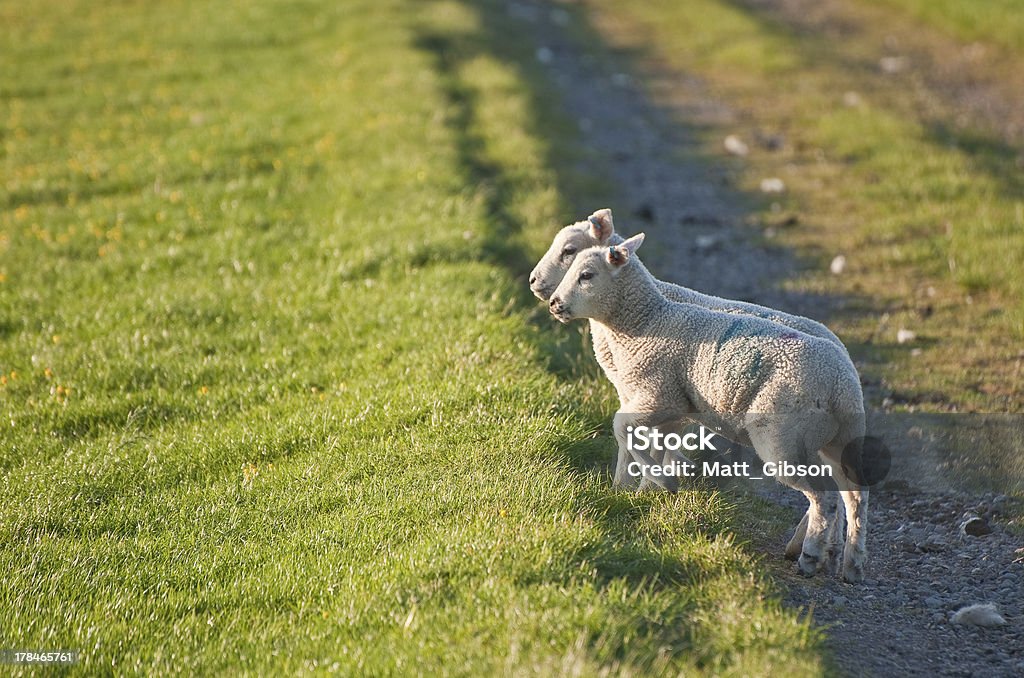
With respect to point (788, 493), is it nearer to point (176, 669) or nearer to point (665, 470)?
point (665, 470)

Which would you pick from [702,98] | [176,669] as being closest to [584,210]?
[702,98]

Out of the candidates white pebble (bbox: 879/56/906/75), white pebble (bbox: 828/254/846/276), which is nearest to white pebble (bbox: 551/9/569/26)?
white pebble (bbox: 879/56/906/75)

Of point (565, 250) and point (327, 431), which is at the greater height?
point (565, 250)

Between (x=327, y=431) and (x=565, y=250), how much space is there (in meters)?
2.12

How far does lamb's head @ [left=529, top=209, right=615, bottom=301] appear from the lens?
6715 millimetres

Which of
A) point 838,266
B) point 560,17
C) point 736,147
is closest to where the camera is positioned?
point 838,266

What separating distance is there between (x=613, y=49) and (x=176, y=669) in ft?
66.6

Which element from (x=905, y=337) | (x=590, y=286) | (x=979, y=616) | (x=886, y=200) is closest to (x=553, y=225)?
(x=905, y=337)

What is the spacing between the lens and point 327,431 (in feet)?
24.4

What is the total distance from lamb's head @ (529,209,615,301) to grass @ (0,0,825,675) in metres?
0.94

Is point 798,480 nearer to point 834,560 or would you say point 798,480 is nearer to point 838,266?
point 834,560

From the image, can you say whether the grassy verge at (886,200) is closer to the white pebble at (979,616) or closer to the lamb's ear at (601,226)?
the white pebble at (979,616)

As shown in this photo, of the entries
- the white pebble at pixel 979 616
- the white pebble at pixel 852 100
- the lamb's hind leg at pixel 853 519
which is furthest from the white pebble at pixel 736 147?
the white pebble at pixel 979 616

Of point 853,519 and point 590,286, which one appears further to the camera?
point 590,286
